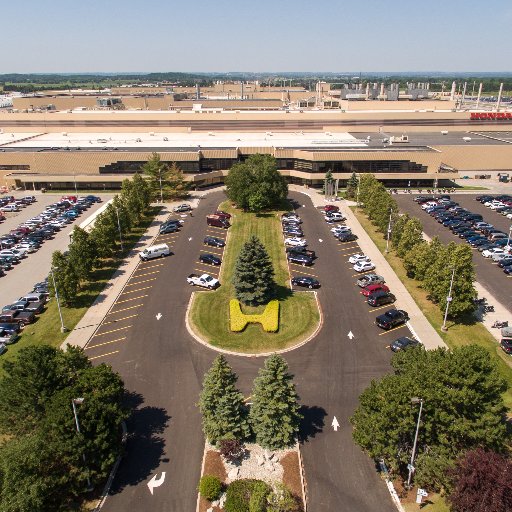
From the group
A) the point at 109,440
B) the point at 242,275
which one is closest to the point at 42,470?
the point at 109,440

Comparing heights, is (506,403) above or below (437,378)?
below

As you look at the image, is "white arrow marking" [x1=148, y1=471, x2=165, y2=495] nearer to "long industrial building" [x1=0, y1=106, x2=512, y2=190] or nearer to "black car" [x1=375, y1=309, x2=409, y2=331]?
"black car" [x1=375, y1=309, x2=409, y2=331]

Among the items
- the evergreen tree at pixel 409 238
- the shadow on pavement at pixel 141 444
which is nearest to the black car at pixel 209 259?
the evergreen tree at pixel 409 238

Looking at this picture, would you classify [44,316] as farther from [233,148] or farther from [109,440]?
[233,148]

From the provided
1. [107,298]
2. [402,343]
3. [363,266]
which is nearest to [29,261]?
[107,298]

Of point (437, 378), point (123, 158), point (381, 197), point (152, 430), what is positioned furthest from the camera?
point (123, 158)

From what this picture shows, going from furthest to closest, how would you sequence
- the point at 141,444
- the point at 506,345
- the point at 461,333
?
the point at 461,333 < the point at 506,345 < the point at 141,444

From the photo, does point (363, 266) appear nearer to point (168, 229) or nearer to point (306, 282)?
point (306, 282)
